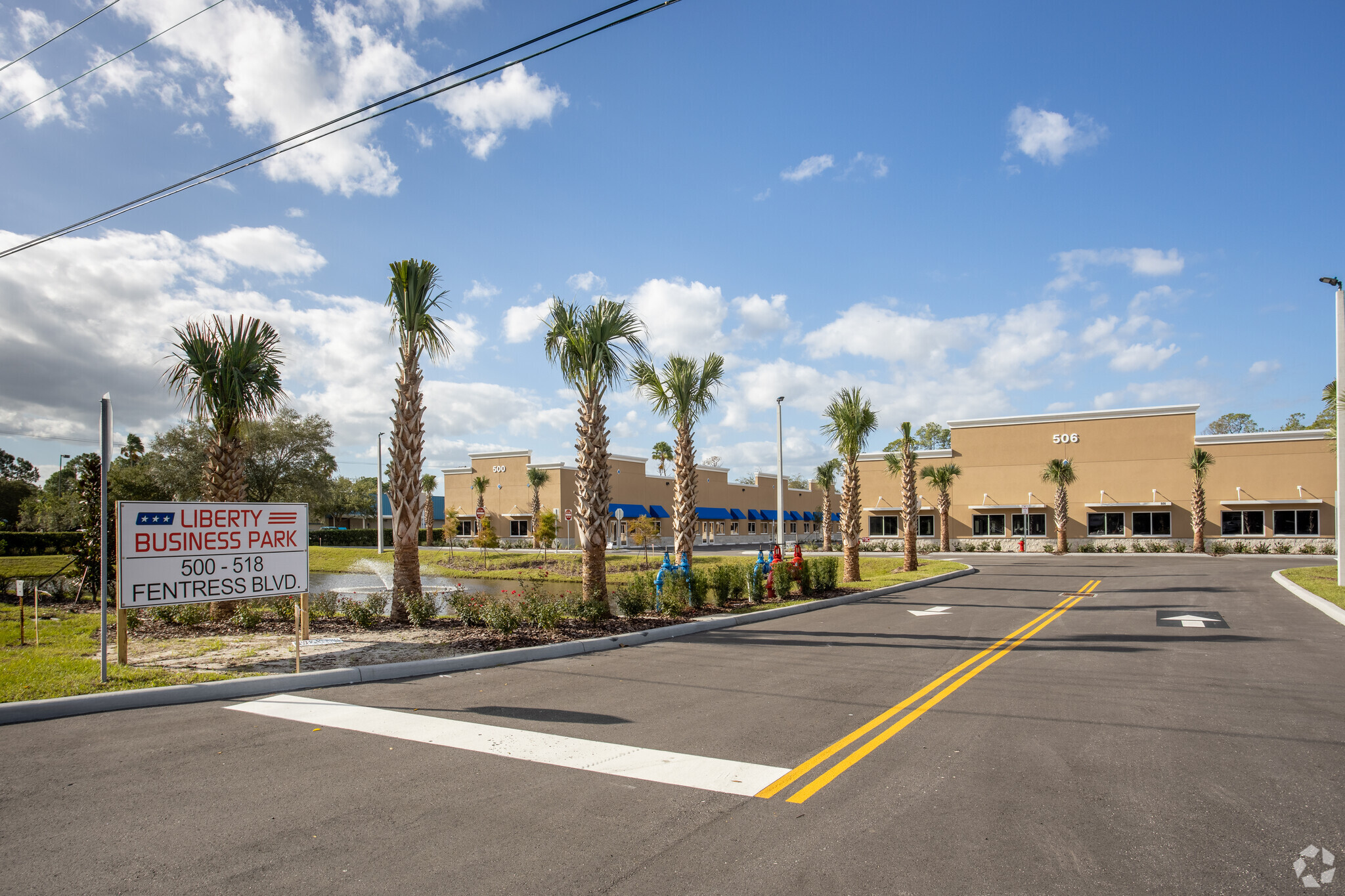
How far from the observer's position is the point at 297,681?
28.2 ft

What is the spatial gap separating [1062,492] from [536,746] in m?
49.3

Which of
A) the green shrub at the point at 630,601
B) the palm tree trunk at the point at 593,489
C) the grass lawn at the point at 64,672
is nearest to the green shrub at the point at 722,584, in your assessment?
the green shrub at the point at 630,601

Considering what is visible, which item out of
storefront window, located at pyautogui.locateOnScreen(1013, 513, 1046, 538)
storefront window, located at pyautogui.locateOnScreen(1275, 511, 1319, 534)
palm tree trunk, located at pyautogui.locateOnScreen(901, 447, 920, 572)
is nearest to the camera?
palm tree trunk, located at pyautogui.locateOnScreen(901, 447, 920, 572)

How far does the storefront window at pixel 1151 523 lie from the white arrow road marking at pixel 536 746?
52663mm

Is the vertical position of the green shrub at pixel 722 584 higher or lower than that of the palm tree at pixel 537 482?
lower

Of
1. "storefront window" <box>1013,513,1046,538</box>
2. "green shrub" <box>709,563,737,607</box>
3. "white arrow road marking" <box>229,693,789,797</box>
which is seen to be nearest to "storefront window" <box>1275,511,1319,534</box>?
"storefront window" <box>1013,513,1046,538</box>

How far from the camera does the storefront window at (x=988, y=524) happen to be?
2099 inches

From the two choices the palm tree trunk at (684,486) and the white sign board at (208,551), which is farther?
the palm tree trunk at (684,486)

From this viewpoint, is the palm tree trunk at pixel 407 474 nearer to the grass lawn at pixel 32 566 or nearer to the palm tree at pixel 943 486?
the grass lawn at pixel 32 566

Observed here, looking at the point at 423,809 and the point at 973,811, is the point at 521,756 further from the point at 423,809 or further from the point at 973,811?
the point at 973,811

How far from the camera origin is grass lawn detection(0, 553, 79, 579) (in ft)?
78.8

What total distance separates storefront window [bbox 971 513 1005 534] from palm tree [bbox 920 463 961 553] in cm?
238

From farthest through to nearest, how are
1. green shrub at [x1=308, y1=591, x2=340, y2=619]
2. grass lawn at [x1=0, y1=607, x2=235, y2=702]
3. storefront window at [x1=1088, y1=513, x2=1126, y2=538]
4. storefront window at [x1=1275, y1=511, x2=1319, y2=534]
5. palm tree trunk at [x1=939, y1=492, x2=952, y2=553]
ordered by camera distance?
palm tree trunk at [x1=939, y1=492, x2=952, y2=553] < storefront window at [x1=1088, y1=513, x2=1126, y2=538] < storefront window at [x1=1275, y1=511, x2=1319, y2=534] < green shrub at [x1=308, y1=591, x2=340, y2=619] < grass lawn at [x1=0, y1=607, x2=235, y2=702]

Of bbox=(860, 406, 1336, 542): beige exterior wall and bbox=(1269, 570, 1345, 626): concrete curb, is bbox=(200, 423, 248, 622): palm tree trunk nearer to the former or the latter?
bbox=(1269, 570, 1345, 626): concrete curb
